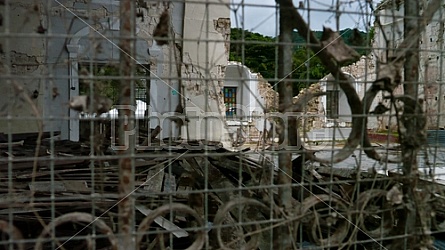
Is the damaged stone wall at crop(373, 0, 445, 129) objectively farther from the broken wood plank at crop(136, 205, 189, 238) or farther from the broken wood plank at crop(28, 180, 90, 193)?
the broken wood plank at crop(28, 180, 90, 193)

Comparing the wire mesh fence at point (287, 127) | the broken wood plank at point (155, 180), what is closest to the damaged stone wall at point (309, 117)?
the wire mesh fence at point (287, 127)

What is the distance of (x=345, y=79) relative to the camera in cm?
193

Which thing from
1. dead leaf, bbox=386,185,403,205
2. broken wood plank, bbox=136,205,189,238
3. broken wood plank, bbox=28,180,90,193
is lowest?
broken wood plank, bbox=136,205,189,238

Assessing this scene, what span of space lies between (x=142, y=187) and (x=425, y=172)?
75.3 inches

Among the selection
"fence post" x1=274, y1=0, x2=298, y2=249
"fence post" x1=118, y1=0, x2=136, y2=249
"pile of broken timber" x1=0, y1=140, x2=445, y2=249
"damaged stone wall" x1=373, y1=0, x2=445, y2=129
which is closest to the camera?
"fence post" x1=118, y1=0, x2=136, y2=249

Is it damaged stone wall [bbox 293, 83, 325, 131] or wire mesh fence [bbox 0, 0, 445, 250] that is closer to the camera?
wire mesh fence [bbox 0, 0, 445, 250]

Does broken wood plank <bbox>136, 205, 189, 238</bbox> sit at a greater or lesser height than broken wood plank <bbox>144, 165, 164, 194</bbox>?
lesser

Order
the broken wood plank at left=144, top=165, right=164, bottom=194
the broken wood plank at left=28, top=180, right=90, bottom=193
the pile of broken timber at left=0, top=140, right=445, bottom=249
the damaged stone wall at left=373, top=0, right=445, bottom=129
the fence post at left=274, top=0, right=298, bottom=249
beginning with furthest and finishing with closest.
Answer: the broken wood plank at left=144, top=165, right=164, bottom=194
the broken wood plank at left=28, top=180, right=90, bottom=193
the damaged stone wall at left=373, top=0, right=445, bottom=129
the fence post at left=274, top=0, right=298, bottom=249
the pile of broken timber at left=0, top=140, right=445, bottom=249

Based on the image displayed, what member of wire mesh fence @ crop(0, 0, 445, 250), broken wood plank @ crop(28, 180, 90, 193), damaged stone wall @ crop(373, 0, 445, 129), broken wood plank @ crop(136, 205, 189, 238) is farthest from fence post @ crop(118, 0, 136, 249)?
broken wood plank @ crop(28, 180, 90, 193)

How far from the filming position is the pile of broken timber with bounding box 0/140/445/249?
5.62 ft

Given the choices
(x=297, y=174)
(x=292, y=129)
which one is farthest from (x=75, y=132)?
(x=292, y=129)

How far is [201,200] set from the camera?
78.7 inches

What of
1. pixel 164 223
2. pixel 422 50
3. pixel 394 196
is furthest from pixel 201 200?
pixel 422 50

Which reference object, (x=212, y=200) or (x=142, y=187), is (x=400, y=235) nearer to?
(x=212, y=200)
